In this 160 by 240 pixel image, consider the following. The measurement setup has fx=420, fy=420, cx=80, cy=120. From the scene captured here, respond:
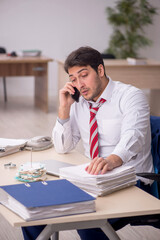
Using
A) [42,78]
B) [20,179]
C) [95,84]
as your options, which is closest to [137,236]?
[95,84]

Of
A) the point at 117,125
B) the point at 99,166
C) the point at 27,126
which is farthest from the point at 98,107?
the point at 27,126

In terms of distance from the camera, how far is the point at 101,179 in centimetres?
162

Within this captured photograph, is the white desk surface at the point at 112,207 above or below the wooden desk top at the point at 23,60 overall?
above

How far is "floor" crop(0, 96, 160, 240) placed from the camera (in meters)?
2.83

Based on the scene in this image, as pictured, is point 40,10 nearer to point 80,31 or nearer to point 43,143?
point 80,31

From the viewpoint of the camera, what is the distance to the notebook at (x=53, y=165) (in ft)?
6.08

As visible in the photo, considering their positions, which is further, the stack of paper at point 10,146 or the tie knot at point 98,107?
the tie knot at point 98,107

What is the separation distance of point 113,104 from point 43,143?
1.44 feet

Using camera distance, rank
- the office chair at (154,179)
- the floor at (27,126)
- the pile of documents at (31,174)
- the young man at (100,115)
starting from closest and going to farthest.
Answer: the pile of documents at (31,174) < the office chair at (154,179) < the young man at (100,115) < the floor at (27,126)

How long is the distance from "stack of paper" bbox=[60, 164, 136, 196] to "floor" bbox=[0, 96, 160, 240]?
1219mm

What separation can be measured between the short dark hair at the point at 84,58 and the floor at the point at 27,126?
48.2 inches

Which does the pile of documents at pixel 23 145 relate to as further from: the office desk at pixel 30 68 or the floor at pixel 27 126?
the office desk at pixel 30 68

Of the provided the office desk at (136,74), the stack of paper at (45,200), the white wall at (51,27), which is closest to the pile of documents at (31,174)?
the stack of paper at (45,200)

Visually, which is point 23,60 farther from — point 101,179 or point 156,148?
point 101,179
